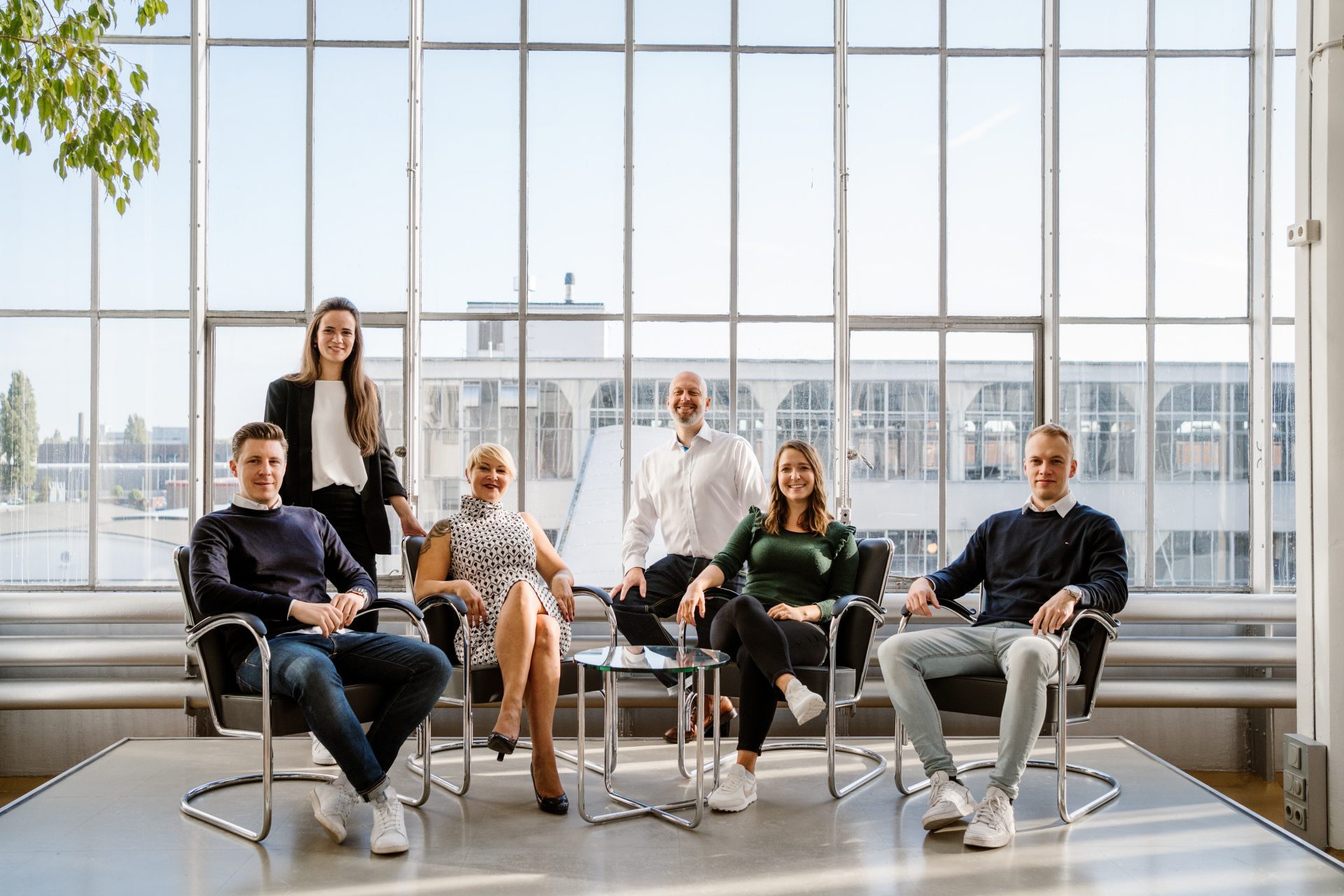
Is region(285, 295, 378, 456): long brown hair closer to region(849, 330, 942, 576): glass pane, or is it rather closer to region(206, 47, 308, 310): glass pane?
region(206, 47, 308, 310): glass pane

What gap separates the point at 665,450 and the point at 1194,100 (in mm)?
3326

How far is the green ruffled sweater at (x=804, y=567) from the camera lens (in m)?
4.15

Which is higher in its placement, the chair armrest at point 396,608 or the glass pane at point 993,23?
the glass pane at point 993,23

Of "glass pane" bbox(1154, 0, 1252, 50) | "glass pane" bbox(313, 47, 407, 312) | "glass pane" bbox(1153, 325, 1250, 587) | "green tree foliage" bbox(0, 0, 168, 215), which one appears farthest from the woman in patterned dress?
"glass pane" bbox(1154, 0, 1252, 50)

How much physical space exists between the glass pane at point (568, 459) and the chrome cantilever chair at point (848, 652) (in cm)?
143

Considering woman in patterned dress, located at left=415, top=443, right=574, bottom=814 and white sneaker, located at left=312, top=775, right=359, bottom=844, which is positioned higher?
woman in patterned dress, located at left=415, top=443, right=574, bottom=814

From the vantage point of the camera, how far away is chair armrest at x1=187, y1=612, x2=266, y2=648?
3.34 meters

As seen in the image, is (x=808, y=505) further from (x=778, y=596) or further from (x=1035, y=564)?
(x=1035, y=564)

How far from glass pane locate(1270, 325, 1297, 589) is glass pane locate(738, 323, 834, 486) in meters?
2.21

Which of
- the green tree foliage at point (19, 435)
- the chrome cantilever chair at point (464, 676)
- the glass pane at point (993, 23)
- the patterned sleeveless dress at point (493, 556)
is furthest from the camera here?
the glass pane at point (993, 23)

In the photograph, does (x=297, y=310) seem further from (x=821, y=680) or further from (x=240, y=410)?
(x=821, y=680)

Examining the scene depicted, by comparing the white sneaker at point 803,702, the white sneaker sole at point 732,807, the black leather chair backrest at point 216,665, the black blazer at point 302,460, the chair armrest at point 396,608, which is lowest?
the white sneaker sole at point 732,807

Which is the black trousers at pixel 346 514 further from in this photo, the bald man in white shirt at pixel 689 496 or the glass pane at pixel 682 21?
the glass pane at pixel 682 21

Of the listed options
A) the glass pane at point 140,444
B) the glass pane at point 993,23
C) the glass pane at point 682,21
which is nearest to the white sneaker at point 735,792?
the glass pane at point 140,444
